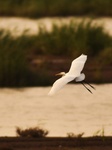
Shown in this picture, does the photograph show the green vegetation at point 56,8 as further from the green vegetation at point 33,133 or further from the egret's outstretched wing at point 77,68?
the egret's outstretched wing at point 77,68

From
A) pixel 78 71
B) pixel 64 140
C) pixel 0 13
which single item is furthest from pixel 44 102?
pixel 0 13

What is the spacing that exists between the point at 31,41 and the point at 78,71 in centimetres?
674

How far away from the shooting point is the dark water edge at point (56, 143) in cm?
700

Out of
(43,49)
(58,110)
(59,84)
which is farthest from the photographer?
(43,49)

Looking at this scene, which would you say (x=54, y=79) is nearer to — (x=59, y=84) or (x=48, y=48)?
(x=48, y=48)

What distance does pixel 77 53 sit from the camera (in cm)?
1249

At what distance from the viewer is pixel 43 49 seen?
12.9 m

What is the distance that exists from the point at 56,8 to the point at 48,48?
5.72m

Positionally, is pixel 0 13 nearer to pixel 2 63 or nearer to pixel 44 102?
pixel 2 63

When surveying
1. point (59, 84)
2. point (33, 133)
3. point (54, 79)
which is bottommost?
point (33, 133)

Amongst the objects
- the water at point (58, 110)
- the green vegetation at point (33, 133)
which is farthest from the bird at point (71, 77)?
the water at point (58, 110)

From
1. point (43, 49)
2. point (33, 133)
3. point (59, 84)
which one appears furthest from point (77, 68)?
point (43, 49)

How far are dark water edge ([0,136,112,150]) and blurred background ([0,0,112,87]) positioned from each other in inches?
133

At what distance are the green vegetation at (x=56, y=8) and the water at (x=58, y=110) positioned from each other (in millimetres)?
7679
